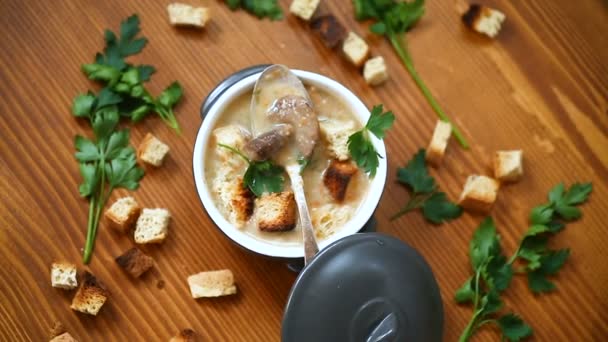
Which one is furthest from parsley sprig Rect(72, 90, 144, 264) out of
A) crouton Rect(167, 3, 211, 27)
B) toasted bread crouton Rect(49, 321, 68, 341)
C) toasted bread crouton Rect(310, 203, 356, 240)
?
toasted bread crouton Rect(310, 203, 356, 240)

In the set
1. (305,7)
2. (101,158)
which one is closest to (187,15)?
(305,7)

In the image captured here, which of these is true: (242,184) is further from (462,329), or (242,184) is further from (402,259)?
(462,329)

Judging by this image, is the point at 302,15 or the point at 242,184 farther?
the point at 302,15

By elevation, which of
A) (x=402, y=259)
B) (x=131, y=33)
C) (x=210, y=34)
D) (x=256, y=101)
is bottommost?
(x=402, y=259)

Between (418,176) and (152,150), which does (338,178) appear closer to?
(418,176)

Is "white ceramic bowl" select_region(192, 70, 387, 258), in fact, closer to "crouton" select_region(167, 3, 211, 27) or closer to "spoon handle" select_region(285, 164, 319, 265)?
"spoon handle" select_region(285, 164, 319, 265)

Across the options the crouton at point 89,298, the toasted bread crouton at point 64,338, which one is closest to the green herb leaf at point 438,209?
the crouton at point 89,298

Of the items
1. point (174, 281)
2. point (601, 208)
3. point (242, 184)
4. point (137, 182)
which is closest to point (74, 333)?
point (174, 281)
